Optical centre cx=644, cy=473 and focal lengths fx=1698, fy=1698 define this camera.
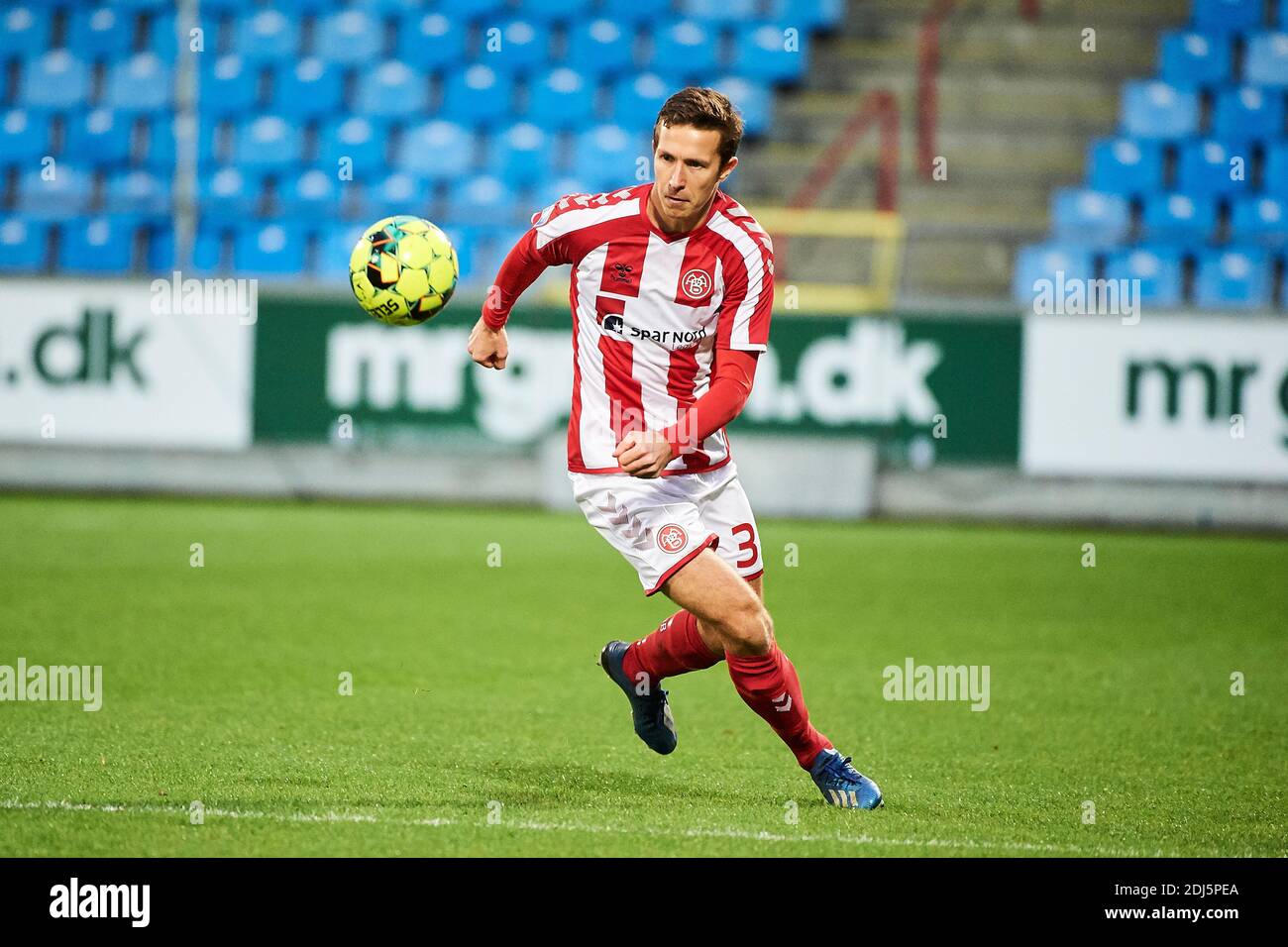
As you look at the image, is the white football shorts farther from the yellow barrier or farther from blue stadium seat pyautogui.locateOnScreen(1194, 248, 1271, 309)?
blue stadium seat pyautogui.locateOnScreen(1194, 248, 1271, 309)

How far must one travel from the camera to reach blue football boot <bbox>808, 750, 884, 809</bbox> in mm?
4961

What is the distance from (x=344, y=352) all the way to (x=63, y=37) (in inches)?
266

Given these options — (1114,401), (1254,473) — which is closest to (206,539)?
(1114,401)

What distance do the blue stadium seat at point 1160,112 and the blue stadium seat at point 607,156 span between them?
458 cm

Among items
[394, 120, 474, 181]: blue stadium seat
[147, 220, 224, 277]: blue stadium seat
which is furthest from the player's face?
[394, 120, 474, 181]: blue stadium seat

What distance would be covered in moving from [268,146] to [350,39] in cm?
162

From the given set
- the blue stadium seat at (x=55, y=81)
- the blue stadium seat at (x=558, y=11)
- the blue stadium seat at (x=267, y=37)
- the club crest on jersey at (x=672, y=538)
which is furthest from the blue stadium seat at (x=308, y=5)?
the club crest on jersey at (x=672, y=538)

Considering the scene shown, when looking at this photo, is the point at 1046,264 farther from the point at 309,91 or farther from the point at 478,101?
the point at 309,91

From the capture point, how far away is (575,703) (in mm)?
6609

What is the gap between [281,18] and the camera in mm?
17281

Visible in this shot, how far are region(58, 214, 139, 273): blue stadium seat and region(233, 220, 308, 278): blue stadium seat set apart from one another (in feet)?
3.14

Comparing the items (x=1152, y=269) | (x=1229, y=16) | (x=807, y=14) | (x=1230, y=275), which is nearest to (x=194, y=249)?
(x=807, y=14)
